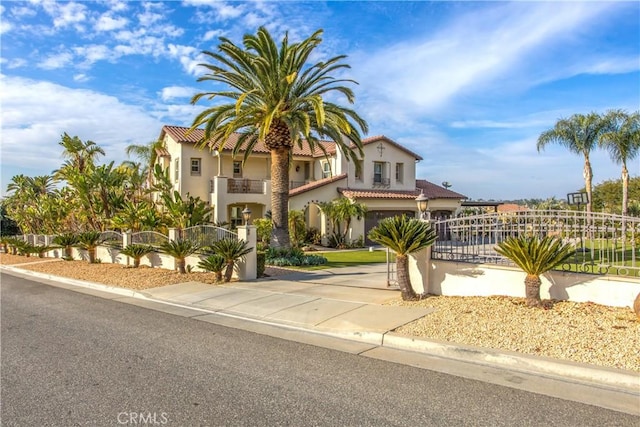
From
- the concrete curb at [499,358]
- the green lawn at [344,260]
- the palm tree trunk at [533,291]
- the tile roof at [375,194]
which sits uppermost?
the tile roof at [375,194]

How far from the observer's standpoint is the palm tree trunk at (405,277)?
9.52 meters

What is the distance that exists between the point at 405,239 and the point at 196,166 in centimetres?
2354

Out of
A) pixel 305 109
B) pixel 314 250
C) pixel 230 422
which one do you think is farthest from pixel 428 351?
pixel 314 250

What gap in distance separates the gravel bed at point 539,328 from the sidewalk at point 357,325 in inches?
11.5

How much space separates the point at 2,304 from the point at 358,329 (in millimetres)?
10019

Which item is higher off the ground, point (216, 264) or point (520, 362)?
point (216, 264)

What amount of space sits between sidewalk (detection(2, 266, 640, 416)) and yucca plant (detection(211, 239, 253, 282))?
2.29 ft

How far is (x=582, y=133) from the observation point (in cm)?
3000

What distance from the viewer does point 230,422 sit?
4324 mm

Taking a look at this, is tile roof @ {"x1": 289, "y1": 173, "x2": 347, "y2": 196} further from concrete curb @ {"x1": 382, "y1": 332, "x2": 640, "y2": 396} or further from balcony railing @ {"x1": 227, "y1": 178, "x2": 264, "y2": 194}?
concrete curb @ {"x1": 382, "y1": 332, "x2": 640, "y2": 396}

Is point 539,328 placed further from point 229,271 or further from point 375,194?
point 375,194

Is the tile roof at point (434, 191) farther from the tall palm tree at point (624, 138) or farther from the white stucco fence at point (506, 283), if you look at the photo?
the white stucco fence at point (506, 283)

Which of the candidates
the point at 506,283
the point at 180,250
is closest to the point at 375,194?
the point at 180,250

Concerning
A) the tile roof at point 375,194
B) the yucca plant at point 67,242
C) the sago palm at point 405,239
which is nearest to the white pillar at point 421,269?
the sago palm at point 405,239
